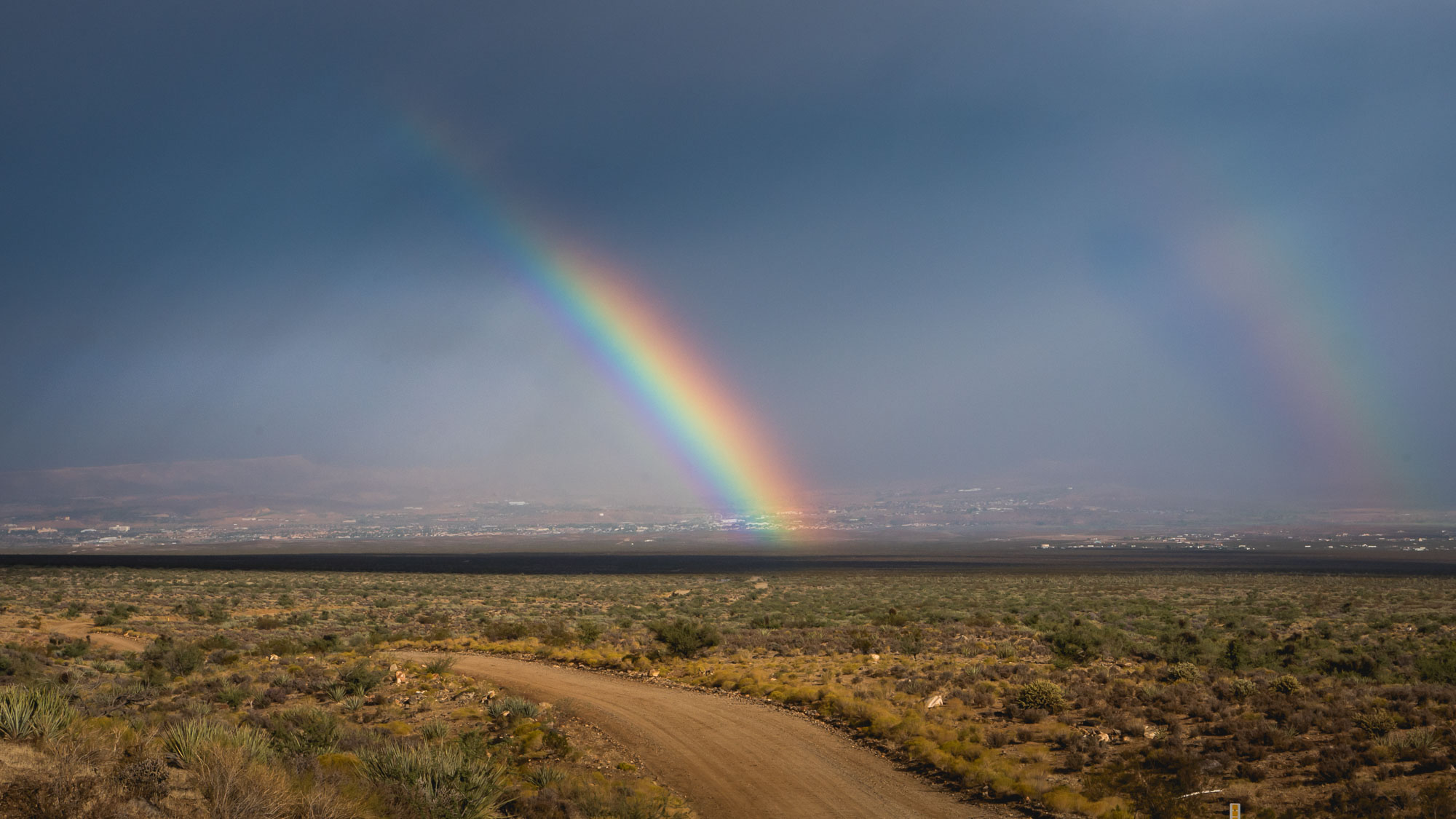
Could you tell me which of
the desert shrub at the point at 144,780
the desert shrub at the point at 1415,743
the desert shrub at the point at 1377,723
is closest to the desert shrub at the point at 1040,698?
the desert shrub at the point at 1377,723

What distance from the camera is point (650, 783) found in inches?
457

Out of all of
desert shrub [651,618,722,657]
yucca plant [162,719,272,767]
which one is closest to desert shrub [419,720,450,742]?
yucca plant [162,719,272,767]

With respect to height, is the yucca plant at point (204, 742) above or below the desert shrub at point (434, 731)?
above

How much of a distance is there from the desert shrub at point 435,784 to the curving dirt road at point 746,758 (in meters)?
3.05

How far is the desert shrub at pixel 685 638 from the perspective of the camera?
77.7 feet

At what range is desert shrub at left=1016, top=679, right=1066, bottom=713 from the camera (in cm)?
1526

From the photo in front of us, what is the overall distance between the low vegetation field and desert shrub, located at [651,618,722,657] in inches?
3.2

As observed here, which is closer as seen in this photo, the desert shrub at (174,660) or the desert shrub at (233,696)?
the desert shrub at (233,696)

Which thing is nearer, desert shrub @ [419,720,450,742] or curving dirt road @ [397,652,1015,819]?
curving dirt road @ [397,652,1015,819]

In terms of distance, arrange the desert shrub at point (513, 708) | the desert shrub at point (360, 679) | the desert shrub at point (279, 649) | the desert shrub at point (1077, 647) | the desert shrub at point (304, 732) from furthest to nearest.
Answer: the desert shrub at point (279, 649), the desert shrub at point (1077, 647), the desert shrub at point (360, 679), the desert shrub at point (513, 708), the desert shrub at point (304, 732)

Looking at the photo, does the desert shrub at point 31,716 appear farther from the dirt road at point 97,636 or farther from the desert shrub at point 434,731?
the dirt road at point 97,636

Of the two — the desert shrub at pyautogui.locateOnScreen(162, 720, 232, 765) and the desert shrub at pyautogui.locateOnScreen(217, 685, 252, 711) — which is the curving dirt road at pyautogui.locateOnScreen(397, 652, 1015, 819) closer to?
the desert shrub at pyautogui.locateOnScreen(217, 685, 252, 711)

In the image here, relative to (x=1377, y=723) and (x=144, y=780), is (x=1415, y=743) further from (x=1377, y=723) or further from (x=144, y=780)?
(x=144, y=780)

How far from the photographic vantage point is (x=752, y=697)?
59.2 feet
